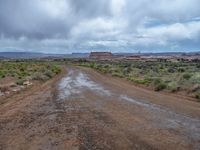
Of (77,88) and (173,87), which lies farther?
(77,88)

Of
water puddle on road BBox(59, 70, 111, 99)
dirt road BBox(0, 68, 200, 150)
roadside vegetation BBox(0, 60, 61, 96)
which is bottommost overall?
roadside vegetation BBox(0, 60, 61, 96)

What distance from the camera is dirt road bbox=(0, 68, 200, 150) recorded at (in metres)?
8.47

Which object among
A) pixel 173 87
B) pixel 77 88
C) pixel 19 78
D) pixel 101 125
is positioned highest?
pixel 101 125

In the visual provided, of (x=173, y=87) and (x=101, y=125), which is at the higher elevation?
(x=101, y=125)

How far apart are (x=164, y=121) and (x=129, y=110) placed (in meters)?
2.68

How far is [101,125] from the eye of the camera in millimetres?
10680

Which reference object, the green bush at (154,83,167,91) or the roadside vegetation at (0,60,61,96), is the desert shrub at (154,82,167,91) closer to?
the green bush at (154,83,167,91)

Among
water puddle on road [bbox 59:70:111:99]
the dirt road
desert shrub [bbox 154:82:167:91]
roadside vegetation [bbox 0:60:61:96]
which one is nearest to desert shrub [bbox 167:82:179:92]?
desert shrub [bbox 154:82:167:91]

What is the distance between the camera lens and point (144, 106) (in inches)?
585

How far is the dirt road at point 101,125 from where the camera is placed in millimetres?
8469

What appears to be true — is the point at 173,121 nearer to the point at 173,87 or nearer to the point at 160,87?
the point at 173,87

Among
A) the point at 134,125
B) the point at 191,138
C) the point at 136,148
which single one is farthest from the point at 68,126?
the point at 191,138

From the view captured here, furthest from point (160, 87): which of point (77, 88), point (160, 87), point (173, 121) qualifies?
point (173, 121)

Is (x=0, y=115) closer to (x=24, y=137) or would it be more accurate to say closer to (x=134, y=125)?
(x=24, y=137)
